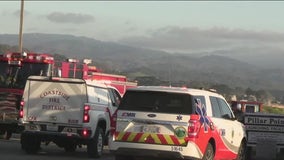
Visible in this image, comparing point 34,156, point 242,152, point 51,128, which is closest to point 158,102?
point 242,152

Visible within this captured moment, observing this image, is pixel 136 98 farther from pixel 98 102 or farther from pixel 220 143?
pixel 98 102

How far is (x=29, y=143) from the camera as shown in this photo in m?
16.6

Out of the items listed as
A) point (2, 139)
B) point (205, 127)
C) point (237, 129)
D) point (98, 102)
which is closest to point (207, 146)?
point (205, 127)

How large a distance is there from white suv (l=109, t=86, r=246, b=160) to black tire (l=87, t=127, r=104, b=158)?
4.04 meters

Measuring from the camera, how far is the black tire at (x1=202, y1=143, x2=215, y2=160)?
40.0ft

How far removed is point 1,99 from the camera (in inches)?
730

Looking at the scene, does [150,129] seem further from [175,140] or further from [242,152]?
[242,152]

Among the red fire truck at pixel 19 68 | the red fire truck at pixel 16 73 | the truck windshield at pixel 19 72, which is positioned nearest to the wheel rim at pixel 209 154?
the red fire truck at pixel 16 73

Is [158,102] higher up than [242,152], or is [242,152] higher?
[158,102]

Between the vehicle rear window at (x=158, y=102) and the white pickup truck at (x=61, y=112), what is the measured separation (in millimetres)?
3946

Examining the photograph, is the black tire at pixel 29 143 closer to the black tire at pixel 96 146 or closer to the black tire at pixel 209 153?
the black tire at pixel 96 146

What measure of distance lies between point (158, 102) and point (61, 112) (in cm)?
476

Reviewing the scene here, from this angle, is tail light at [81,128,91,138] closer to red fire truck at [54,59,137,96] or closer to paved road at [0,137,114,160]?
paved road at [0,137,114,160]

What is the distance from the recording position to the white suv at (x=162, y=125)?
38.2 ft
